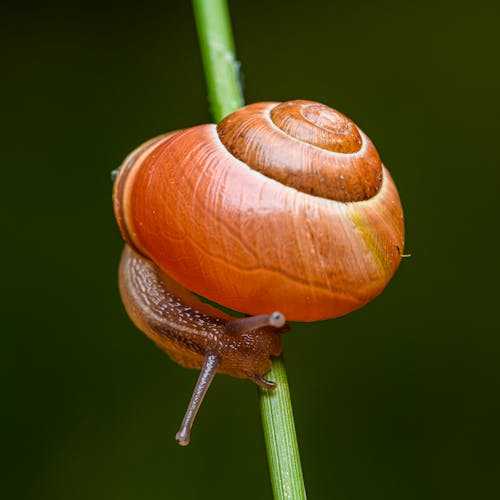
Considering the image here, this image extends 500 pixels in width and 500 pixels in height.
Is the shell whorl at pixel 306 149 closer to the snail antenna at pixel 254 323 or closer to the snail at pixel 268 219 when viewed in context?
the snail at pixel 268 219

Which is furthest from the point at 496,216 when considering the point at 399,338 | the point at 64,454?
the point at 64,454

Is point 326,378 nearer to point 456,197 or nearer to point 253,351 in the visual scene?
point 456,197

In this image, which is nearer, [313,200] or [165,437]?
[313,200]

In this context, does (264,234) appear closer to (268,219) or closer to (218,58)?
(268,219)

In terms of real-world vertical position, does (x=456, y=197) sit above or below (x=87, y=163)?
below

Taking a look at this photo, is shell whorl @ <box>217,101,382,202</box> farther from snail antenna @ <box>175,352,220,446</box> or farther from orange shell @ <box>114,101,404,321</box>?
snail antenna @ <box>175,352,220,446</box>

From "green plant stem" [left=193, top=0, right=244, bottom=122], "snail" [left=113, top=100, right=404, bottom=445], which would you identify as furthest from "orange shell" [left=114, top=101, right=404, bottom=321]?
"green plant stem" [left=193, top=0, right=244, bottom=122]

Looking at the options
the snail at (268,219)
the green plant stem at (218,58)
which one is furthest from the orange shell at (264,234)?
the green plant stem at (218,58)
